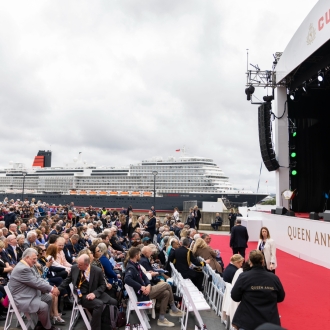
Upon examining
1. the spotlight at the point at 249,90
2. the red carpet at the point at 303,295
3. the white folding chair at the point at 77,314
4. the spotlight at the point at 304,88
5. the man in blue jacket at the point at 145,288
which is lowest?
the red carpet at the point at 303,295

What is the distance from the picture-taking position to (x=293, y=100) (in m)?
12.9

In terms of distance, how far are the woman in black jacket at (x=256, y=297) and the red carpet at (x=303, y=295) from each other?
194 centimetres

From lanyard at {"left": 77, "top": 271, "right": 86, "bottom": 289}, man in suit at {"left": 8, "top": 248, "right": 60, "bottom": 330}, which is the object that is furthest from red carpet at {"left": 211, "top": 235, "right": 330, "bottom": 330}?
man in suit at {"left": 8, "top": 248, "right": 60, "bottom": 330}

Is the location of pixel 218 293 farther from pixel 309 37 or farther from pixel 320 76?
pixel 320 76

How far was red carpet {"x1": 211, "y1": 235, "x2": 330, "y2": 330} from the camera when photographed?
4.70 metres

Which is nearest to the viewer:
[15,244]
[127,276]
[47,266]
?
[127,276]

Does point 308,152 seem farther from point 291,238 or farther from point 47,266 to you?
point 47,266

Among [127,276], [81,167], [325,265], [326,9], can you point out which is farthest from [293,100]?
[81,167]

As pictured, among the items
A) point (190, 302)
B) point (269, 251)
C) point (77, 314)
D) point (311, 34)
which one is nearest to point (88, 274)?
point (77, 314)

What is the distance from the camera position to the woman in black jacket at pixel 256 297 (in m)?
2.80

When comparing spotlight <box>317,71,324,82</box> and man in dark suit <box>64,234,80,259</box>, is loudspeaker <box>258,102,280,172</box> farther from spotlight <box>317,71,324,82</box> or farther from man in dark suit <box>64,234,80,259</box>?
man in dark suit <box>64,234,80,259</box>

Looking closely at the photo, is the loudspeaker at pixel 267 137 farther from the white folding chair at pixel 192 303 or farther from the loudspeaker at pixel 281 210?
the white folding chair at pixel 192 303

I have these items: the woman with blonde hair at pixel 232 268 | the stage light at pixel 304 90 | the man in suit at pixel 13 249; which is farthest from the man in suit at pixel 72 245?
the stage light at pixel 304 90

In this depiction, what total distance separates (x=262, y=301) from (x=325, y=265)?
6.56m
